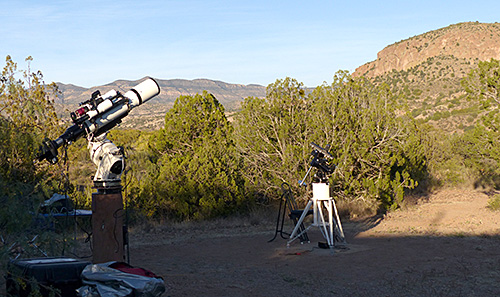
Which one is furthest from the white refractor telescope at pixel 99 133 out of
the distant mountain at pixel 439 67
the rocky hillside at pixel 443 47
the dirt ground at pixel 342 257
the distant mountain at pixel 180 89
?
the distant mountain at pixel 180 89

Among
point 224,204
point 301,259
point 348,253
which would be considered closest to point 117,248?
point 301,259

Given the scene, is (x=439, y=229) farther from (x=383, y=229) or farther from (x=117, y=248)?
(x=117, y=248)

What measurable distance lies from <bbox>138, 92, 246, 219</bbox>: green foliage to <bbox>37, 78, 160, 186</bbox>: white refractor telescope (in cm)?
655

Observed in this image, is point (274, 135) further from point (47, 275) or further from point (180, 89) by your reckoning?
point (180, 89)

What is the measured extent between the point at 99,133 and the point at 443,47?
8206 centimetres

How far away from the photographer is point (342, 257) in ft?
29.6

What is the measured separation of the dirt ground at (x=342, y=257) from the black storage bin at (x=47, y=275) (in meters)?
1.34

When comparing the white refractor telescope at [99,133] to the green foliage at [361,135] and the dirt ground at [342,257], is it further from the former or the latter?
the green foliage at [361,135]

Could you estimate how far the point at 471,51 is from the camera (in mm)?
75250

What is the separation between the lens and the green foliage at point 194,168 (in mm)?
13930

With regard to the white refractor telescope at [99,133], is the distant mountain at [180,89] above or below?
above

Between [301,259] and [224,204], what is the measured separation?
521 cm

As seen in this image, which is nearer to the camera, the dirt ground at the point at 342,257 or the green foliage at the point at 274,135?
the dirt ground at the point at 342,257

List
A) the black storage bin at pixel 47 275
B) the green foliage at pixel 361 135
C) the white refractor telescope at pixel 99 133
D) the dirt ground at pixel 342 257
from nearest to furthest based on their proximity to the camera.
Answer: the black storage bin at pixel 47 275 → the dirt ground at pixel 342 257 → the white refractor telescope at pixel 99 133 → the green foliage at pixel 361 135
